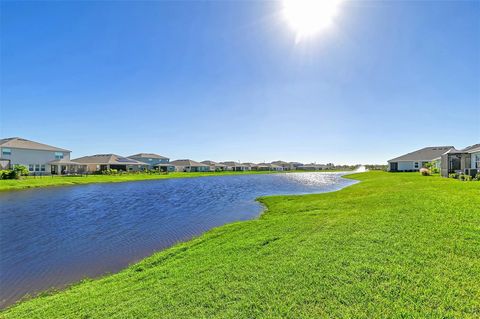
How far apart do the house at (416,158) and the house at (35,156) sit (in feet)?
235

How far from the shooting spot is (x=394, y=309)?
3.72 meters

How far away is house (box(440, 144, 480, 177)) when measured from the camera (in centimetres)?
2242

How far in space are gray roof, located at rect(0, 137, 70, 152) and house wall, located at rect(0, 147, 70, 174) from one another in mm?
604

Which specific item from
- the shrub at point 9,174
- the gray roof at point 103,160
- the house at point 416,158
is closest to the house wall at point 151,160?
the gray roof at point 103,160

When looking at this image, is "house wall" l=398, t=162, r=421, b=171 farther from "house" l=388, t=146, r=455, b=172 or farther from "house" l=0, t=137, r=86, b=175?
"house" l=0, t=137, r=86, b=175

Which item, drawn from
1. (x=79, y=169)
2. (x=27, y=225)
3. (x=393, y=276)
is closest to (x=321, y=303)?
(x=393, y=276)

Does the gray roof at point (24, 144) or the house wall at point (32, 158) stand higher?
the gray roof at point (24, 144)

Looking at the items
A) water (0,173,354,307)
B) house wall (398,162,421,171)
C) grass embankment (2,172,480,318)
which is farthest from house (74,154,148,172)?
house wall (398,162,421,171)

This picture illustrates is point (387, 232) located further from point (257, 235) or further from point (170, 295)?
point (170, 295)

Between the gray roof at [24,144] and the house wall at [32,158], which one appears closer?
the house wall at [32,158]

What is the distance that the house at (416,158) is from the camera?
49922 millimetres

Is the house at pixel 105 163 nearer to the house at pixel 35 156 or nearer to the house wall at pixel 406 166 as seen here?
the house at pixel 35 156

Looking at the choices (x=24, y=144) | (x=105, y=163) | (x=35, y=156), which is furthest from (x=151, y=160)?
(x=24, y=144)

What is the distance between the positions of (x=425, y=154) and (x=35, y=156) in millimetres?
80066
